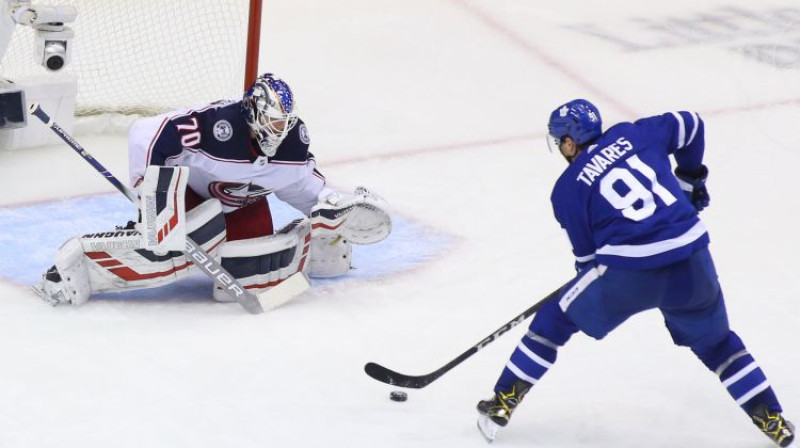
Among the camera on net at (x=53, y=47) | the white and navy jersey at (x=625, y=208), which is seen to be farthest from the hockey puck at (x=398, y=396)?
the camera on net at (x=53, y=47)

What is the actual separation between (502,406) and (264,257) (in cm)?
107

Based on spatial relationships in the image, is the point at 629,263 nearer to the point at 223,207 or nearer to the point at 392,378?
the point at 392,378

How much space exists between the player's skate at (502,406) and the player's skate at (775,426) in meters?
0.55

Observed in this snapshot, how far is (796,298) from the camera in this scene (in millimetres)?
4516

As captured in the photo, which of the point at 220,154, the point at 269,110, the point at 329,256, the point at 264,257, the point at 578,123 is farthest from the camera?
the point at 329,256

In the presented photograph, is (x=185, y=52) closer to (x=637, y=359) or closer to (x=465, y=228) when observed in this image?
(x=465, y=228)

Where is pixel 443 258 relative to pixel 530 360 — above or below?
below

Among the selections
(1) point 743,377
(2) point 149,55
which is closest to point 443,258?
(1) point 743,377

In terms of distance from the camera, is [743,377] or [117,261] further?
[117,261]

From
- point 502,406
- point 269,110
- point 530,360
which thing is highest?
point 269,110

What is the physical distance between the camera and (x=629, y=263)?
3393 mm

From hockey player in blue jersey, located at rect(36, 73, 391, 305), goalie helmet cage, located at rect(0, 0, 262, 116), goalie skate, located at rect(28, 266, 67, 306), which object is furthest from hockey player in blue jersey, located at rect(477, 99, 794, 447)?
goalie helmet cage, located at rect(0, 0, 262, 116)

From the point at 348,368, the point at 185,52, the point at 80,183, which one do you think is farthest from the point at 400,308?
the point at 185,52

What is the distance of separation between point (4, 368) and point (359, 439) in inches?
37.8
